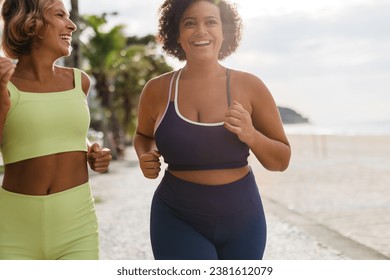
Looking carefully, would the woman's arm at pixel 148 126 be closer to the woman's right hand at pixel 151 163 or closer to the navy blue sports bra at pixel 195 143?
the woman's right hand at pixel 151 163

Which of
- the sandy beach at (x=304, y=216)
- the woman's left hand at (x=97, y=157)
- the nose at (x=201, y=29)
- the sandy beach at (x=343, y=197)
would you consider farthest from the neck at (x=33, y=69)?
the sandy beach at (x=343, y=197)

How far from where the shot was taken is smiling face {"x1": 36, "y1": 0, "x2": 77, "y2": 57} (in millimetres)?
2260

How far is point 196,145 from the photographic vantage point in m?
2.22

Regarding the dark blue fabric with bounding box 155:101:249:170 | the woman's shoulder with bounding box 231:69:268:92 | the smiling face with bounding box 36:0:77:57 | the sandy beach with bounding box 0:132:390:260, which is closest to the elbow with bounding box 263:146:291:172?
the dark blue fabric with bounding box 155:101:249:170

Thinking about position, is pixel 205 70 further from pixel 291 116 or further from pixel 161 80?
pixel 291 116

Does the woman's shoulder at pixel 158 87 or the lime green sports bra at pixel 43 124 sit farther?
the woman's shoulder at pixel 158 87

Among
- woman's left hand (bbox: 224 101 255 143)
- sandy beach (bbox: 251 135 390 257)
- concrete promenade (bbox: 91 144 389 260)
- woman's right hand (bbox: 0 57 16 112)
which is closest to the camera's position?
woman's right hand (bbox: 0 57 16 112)

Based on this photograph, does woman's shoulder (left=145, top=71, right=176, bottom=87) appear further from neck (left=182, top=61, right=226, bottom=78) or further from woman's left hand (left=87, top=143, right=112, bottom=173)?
woman's left hand (left=87, top=143, right=112, bottom=173)

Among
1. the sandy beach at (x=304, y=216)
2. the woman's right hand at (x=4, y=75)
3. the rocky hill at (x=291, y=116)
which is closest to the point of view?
the woman's right hand at (x=4, y=75)

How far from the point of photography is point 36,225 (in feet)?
7.55

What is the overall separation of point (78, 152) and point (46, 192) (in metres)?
0.18

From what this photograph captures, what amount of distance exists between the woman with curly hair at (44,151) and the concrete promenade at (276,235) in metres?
3.70

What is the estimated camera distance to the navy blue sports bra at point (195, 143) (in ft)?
7.27
